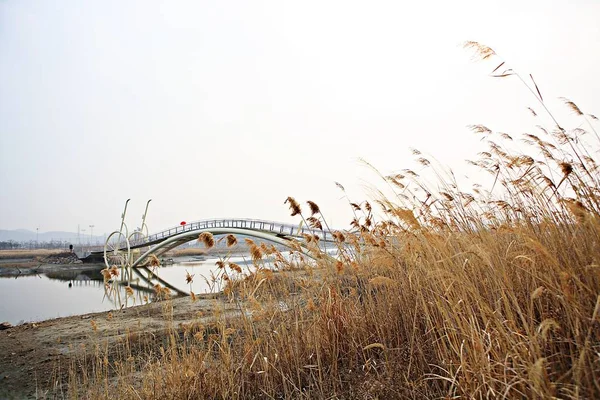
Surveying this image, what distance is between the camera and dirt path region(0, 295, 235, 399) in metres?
4.68

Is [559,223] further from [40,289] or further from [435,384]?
[40,289]

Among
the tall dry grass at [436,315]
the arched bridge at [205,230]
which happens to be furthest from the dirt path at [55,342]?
the arched bridge at [205,230]

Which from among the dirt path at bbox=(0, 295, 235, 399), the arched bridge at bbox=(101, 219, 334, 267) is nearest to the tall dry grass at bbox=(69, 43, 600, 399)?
the dirt path at bbox=(0, 295, 235, 399)

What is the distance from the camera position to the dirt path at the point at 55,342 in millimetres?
4680

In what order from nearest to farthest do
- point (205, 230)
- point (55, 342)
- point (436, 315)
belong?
point (436, 315)
point (55, 342)
point (205, 230)

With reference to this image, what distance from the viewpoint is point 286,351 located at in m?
3.39

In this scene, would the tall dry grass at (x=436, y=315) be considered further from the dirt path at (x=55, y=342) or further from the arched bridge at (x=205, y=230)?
the arched bridge at (x=205, y=230)

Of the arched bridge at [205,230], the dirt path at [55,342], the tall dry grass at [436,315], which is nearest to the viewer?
the tall dry grass at [436,315]

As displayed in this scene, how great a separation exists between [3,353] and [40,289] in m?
17.3

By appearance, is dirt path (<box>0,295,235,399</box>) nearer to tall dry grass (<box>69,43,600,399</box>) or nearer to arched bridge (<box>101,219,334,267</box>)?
tall dry grass (<box>69,43,600,399</box>)

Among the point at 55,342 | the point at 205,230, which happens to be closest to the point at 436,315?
the point at 55,342

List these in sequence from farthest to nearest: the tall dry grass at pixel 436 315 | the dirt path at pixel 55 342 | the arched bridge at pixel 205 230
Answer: the arched bridge at pixel 205 230, the dirt path at pixel 55 342, the tall dry grass at pixel 436 315

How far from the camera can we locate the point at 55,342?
21.6 feet

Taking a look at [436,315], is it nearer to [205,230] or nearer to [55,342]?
[55,342]
